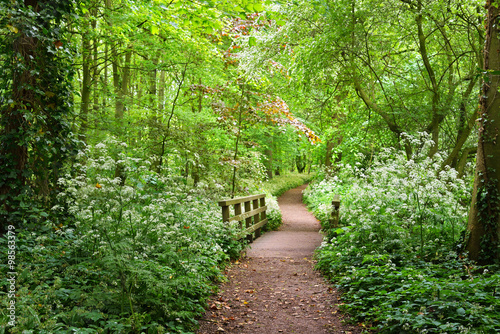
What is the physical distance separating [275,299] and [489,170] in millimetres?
3411

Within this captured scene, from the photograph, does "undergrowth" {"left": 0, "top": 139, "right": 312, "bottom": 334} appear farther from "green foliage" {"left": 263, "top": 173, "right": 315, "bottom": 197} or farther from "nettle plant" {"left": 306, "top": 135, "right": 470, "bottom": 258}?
"green foliage" {"left": 263, "top": 173, "right": 315, "bottom": 197}

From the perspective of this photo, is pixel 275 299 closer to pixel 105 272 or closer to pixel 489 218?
pixel 105 272

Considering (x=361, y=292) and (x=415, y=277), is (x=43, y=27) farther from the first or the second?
(x=415, y=277)

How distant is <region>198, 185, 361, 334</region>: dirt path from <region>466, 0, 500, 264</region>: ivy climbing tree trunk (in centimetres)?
205

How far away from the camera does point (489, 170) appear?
184 inches

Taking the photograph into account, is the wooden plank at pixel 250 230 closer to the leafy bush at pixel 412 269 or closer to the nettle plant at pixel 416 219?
the leafy bush at pixel 412 269

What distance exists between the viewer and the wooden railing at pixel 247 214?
7402mm

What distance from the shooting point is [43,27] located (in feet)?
15.0

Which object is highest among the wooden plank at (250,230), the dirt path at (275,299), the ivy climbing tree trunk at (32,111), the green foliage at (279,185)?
the ivy climbing tree trunk at (32,111)

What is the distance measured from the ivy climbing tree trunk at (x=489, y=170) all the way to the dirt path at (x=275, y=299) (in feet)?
6.73

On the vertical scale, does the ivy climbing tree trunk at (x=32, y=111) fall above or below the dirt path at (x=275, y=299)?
above

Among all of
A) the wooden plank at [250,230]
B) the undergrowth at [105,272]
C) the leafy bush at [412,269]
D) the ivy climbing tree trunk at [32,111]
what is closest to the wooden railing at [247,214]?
the wooden plank at [250,230]

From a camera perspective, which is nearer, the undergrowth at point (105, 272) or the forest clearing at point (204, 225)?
the undergrowth at point (105, 272)

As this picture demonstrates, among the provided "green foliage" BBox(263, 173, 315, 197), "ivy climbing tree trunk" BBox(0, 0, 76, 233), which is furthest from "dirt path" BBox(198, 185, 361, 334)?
"green foliage" BBox(263, 173, 315, 197)
